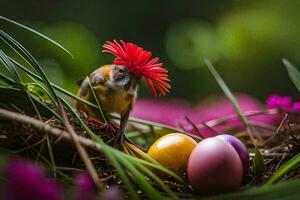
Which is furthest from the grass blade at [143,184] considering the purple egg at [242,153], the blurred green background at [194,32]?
the blurred green background at [194,32]

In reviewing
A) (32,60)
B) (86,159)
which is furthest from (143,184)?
(32,60)

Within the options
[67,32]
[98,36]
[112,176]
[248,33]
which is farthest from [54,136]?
[98,36]

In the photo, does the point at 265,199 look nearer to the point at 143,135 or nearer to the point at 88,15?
the point at 143,135

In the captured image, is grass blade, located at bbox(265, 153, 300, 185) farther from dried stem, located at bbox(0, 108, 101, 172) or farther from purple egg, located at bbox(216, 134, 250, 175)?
dried stem, located at bbox(0, 108, 101, 172)

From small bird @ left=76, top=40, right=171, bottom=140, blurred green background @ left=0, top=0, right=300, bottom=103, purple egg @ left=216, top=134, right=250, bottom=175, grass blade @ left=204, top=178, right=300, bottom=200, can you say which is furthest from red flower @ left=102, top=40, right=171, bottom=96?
blurred green background @ left=0, top=0, right=300, bottom=103

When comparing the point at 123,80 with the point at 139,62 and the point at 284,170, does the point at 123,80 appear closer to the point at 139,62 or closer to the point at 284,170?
the point at 139,62

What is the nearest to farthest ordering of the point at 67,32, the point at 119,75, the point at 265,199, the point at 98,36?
1. the point at 265,199
2. the point at 119,75
3. the point at 67,32
4. the point at 98,36

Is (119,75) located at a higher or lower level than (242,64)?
higher
